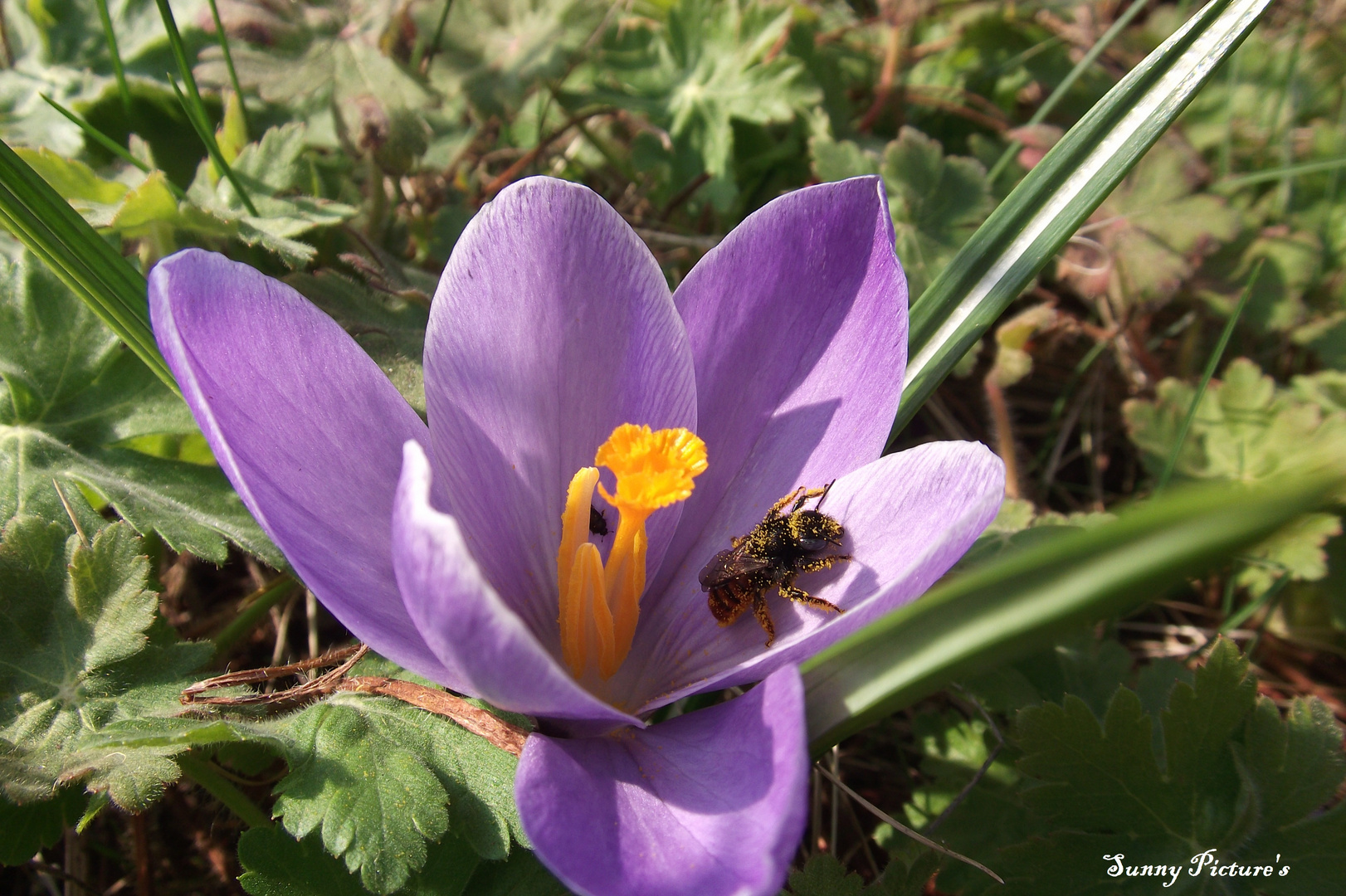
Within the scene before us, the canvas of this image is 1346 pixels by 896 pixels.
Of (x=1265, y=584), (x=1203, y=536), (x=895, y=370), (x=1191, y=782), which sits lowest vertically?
(x=1265, y=584)

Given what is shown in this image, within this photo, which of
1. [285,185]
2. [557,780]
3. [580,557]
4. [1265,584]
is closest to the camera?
Answer: [557,780]

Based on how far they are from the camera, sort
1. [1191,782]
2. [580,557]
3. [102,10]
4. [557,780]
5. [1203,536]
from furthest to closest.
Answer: [102,10] < [1191,782] < [580,557] < [557,780] < [1203,536]

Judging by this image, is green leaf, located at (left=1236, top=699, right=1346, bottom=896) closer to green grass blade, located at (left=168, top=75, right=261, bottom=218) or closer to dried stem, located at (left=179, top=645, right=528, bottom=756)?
dried stem, located at (left=179, top=645, right=528, bottom=756)

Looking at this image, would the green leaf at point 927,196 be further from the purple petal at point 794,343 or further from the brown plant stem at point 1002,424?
the purple petal at point 794,343

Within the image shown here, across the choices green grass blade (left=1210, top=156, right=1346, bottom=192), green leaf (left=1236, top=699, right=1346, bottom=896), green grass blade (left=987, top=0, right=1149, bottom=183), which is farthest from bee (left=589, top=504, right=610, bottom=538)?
green grass blade (left=1210, top=156, right=1346, bottom=192)

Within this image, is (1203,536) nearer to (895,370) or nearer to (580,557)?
(895,370)

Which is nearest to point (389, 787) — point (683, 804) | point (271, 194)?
point (683, 804)

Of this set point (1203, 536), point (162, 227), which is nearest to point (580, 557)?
→ point (1203, 536)

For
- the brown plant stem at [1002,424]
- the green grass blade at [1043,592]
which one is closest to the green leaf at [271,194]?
the green grass blade at [1043,592]
